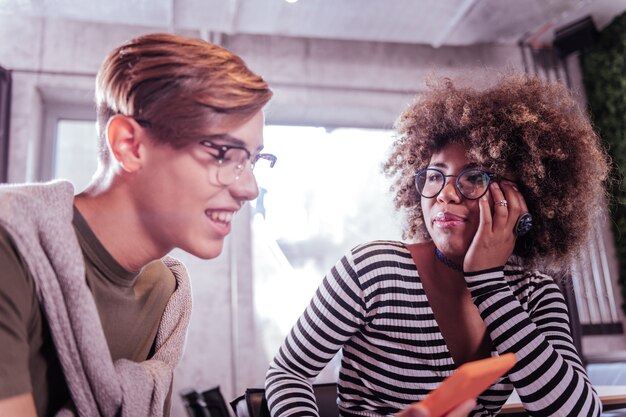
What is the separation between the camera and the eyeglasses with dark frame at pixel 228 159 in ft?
3.19

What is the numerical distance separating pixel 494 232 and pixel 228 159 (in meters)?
0.73

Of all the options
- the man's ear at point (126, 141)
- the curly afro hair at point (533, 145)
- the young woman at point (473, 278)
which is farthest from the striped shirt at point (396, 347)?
the man's ear at point (126, 141)

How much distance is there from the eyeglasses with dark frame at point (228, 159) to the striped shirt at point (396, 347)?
1.61 feet

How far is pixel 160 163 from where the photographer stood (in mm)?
965

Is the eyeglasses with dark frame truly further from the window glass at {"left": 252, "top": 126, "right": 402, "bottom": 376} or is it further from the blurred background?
the window glass at {"left": 252, "top": 126, "right": 402, "bottom": 376}

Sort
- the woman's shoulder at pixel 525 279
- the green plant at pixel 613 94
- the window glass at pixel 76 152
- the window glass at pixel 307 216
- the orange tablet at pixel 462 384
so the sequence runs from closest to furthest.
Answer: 1. the orange tablet at pixel 462 384
2. the woman's shoulder at pixel 525 279
3. the window glass at pixel 76 152
4. the window glass at pixel 307 216
5. the green plant at pixel 613 94

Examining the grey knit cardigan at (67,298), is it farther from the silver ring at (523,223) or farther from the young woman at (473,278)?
the silver ring at (523,223)

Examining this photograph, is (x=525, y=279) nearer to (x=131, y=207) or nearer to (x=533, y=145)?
(x=533, y=145)

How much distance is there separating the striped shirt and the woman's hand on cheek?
0.10 feet

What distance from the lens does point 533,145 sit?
4.90 feet

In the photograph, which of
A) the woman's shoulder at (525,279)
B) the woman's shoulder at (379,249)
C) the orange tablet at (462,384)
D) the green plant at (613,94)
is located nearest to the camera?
the orange tablet at (462,384)

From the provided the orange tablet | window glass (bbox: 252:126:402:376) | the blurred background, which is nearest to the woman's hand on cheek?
the orange tablet

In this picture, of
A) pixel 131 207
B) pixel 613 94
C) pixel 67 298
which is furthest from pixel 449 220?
pixel 613 94

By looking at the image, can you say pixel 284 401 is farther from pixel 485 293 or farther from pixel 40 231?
pixel 40 231
